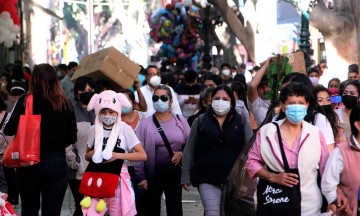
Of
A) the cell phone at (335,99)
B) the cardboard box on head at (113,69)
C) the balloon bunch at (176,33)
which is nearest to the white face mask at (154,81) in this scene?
the cardboard box on head at (113,69)

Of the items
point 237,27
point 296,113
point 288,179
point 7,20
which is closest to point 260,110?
point 296,113

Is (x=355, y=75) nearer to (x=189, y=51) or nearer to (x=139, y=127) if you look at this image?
(x=139, y=127)

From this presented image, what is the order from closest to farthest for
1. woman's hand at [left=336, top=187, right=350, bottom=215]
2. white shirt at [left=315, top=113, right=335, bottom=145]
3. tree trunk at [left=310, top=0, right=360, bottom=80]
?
woman's hand at [left=336, top=187, right=350, bottom=215] < white shirt at [left=315, top=113, right=335, bottom=145] < tree trunk at [left=310, top=0, right=360, bottom=80]

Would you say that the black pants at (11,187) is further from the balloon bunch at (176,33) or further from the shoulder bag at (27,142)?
the balloon bunch at (176,33)

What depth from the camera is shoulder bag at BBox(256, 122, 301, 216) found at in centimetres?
699

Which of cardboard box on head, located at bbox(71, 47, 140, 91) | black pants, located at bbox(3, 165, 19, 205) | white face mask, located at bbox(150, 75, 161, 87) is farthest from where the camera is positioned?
white face mask, located at bbox(150, 75, 161, 87)

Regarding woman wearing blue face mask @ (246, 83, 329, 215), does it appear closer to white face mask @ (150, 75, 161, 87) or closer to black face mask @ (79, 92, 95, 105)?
black face mask @ (79, 92, 95, 105)

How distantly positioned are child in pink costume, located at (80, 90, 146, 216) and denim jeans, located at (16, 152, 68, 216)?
0.23 meters

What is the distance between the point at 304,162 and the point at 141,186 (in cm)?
316

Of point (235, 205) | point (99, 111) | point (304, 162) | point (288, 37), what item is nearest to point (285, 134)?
point (304, 162)

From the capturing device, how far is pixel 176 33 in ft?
82.0

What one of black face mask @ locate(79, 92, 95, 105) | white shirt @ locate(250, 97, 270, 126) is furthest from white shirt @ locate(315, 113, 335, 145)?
white shirt @ locate(250, 97, 270, 126)

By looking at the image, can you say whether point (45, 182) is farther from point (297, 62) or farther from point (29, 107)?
point (297, 62)

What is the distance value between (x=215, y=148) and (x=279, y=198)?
6.82 feet
